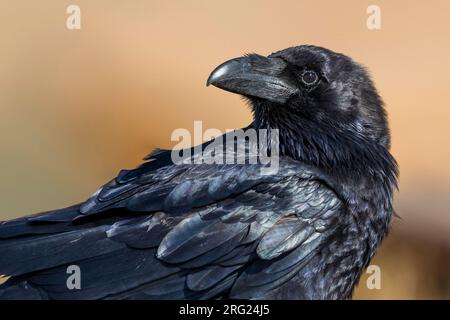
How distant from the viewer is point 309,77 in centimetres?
630

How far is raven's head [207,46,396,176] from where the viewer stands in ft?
20.2

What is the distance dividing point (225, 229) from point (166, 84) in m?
4.96

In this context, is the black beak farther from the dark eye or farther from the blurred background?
the blurred background

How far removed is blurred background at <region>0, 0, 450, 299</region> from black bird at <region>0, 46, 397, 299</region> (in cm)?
349

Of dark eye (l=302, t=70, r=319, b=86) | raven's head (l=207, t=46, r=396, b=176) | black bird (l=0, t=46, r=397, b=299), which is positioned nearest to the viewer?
black bird (l=0, t=46, r=397, b=299)

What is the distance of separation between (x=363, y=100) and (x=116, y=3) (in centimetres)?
474

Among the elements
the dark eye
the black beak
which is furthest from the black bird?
the dark eye

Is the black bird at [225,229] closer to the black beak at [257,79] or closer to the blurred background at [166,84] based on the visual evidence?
the black beak at [257,79]

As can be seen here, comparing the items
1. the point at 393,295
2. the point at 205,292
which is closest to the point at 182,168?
the point at 205,292

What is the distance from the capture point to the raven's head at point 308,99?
20.2 feet

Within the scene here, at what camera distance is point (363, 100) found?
6383mm

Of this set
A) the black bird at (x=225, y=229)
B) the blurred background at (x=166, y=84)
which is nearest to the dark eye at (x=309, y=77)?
the black bird at (x=225, y=229)

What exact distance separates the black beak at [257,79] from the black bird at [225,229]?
0.03 ft

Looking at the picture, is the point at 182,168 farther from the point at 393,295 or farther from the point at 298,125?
the point at 393,295
